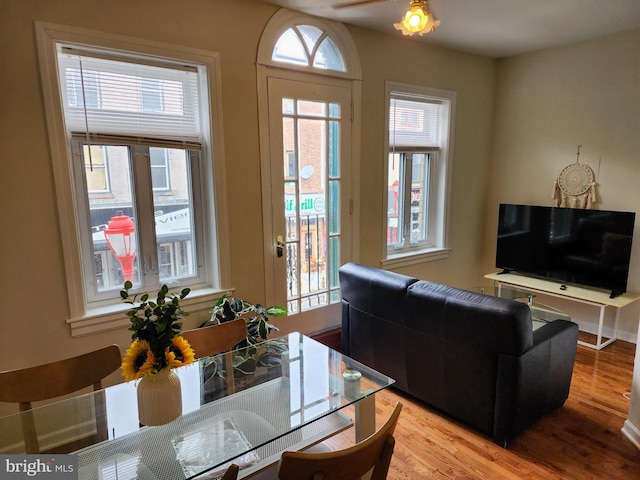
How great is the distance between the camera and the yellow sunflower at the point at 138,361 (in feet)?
4.38

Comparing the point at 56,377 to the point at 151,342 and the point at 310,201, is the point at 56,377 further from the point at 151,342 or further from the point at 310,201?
the point at 310,201

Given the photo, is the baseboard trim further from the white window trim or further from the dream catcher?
the white window trim

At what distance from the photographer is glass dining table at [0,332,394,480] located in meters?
1.34

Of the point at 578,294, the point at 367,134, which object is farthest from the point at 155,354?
the point at 578,294

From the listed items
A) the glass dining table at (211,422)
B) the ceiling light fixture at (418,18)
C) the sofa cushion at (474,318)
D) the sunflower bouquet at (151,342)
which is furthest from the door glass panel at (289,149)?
the sunflower bouquet at (151,342)

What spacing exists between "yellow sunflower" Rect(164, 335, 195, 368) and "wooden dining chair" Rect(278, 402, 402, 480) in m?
0.54

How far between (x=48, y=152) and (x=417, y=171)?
310 centimetres

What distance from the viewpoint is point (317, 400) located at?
162cm

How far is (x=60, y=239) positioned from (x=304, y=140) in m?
1.78

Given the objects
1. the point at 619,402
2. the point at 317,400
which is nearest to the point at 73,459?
the point at 317,400

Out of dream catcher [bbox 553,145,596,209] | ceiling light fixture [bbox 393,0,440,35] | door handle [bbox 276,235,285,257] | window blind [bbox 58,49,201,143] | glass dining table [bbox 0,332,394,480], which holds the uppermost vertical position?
ceiling light fixture [bbox 393,0,440,35]

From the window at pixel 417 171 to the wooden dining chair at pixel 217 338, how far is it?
6.56 feet

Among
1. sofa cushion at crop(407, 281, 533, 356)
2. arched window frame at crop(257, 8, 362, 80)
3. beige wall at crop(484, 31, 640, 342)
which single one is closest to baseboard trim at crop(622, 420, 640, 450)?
sofa cushion at crop(407, 281, 533, 356)

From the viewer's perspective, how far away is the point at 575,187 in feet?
12.5
